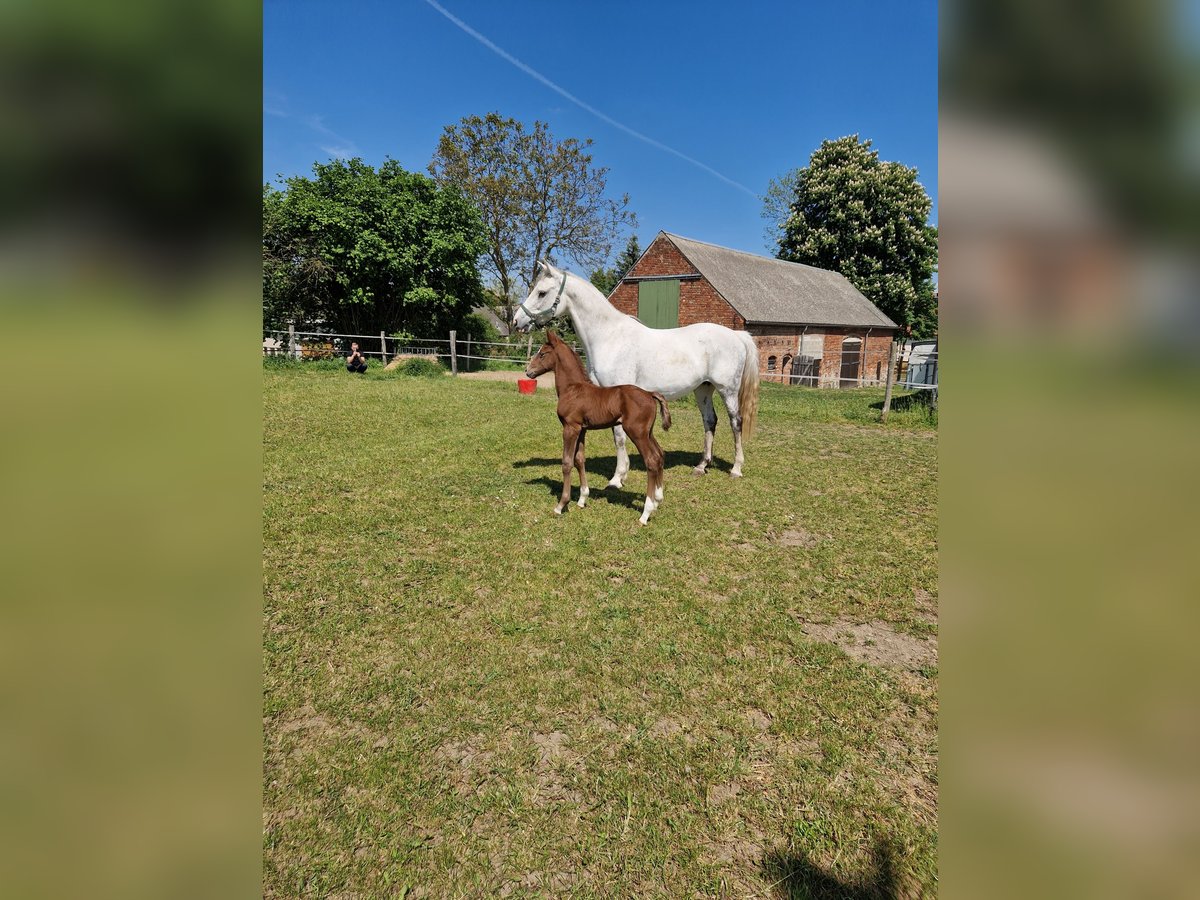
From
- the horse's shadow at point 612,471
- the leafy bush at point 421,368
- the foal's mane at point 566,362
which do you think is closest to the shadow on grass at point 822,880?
the horse's shadow at point 612,471

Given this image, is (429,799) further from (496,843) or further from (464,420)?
A: (464,420)

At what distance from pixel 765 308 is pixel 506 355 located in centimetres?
1241

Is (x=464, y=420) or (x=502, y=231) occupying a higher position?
(x=502, y=231)

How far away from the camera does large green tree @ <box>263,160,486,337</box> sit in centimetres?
2047

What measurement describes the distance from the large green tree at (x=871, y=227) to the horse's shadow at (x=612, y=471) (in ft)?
90.8

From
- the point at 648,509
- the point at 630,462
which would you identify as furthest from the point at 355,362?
the point at 648,509

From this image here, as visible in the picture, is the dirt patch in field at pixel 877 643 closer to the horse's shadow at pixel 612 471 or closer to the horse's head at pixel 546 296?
the horse's shadow at pixel 612 471

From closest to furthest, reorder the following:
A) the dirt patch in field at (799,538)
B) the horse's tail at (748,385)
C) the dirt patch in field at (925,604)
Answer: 1. the dirt patch in field at (925,604)
2. the dirt patch in field at (799,538)
3. the horse's tail at (748,385)

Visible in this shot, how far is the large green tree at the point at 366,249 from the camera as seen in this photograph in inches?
806

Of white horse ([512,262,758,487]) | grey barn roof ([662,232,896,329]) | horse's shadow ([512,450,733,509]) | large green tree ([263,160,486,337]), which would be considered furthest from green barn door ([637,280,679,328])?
white horse ([512,262,758,487])

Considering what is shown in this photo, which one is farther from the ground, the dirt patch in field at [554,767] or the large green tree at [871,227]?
the large green tree at [871,227]
